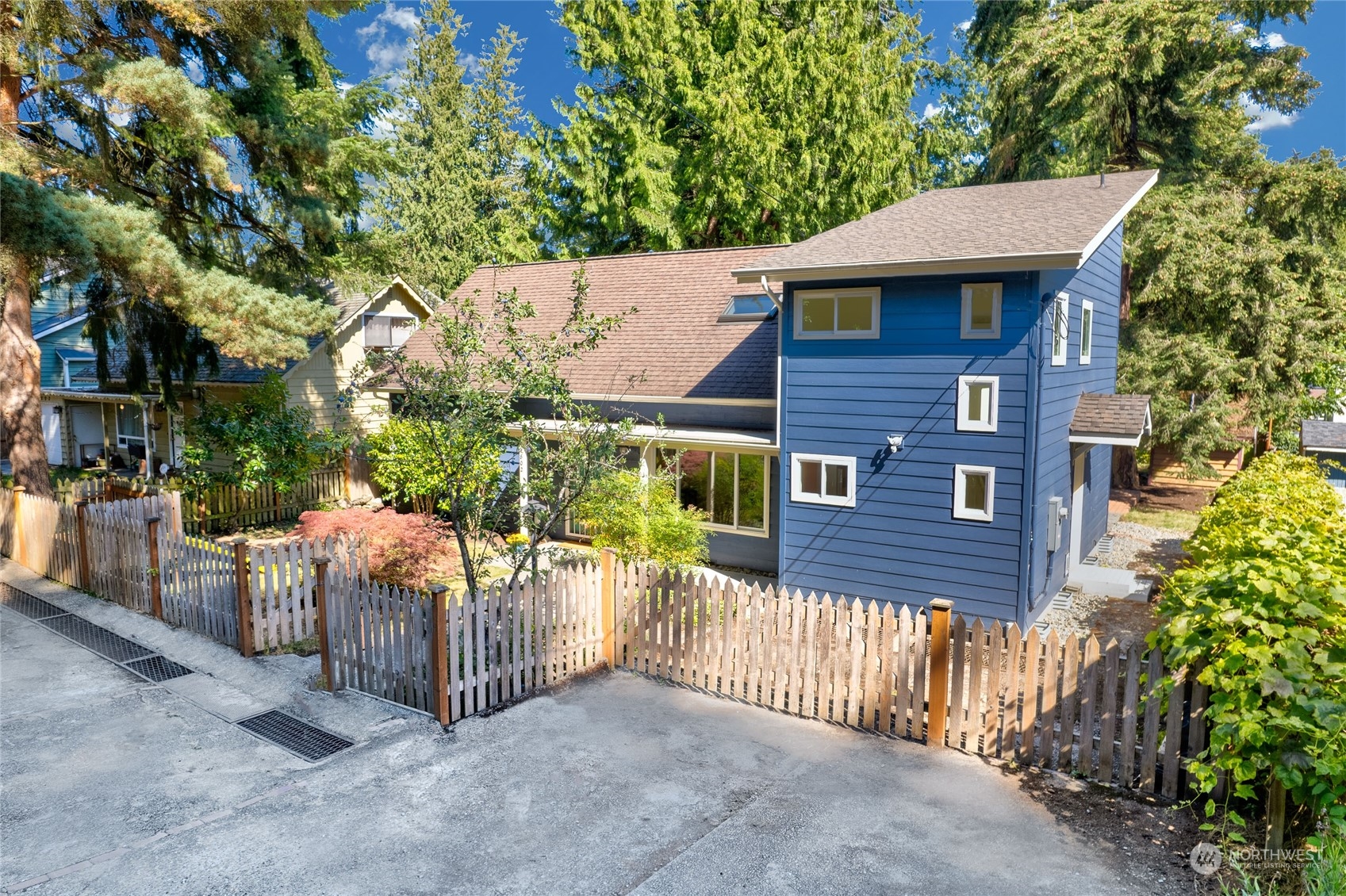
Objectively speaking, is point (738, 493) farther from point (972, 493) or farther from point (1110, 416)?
point (1110, 416)

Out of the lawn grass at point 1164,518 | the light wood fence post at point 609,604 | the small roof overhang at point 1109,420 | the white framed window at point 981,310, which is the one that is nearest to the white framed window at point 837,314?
the white framed window at point 981,310

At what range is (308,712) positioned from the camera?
8047 mm

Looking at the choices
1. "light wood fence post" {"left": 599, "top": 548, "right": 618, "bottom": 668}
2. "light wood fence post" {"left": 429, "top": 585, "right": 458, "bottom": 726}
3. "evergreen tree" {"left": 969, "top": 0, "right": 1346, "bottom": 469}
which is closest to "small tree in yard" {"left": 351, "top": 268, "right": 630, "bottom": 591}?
"light wood fence post" {"left": 599, "top": 548, "right": 618, "bottom": 668}

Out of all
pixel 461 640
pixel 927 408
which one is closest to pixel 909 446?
pixel 927 408

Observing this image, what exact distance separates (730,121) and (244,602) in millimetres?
21584

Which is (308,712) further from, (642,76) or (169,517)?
(642,76)

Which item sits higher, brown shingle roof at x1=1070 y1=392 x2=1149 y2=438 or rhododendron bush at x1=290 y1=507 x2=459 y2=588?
brown shingle roof at x1=1070 y1=392 x2=1149 y2=438

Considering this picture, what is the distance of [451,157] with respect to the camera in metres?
43.5

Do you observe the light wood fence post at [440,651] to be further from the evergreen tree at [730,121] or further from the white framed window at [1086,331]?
the evergreen tree at [730,121]

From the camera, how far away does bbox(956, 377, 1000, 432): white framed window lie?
1162 cm

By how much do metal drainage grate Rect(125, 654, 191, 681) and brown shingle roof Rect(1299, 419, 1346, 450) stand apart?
24.5 m

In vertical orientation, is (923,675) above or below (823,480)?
below

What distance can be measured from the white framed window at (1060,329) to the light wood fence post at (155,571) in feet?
42.1

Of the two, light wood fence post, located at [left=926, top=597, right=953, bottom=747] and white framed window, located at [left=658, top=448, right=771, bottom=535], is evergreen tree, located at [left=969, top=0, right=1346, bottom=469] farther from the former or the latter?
light wood fence post, located at [left=926, top=597, right=953, bottom=747]
